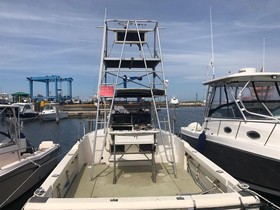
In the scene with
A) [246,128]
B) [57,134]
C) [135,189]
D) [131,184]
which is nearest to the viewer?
[135,189]

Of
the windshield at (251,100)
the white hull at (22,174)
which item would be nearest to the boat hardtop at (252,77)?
the windshield at (251,100)

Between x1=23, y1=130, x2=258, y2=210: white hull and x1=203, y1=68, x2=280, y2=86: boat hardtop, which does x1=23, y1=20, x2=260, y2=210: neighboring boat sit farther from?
x1=203, y1=68, x2=280, y2=86: boat hardtop

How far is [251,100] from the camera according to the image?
887cm

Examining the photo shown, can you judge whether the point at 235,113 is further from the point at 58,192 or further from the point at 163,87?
the point at 58,192

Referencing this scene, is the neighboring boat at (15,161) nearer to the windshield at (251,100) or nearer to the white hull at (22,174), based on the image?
the white hull at (22,174)

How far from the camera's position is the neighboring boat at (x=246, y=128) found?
287 inches

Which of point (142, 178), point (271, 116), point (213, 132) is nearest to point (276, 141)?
point (271, 116)

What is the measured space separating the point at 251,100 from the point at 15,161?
7212 mm

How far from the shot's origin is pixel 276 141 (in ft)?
24.1

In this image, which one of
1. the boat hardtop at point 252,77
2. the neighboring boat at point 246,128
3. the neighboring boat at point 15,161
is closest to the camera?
the neighboring boat at point 246,128

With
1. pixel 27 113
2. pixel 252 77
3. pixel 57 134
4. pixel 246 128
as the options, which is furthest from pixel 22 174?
pixel 27 113

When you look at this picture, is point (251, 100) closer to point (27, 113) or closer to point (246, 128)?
point (246, 128)

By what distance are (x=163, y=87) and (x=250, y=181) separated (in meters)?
3.31

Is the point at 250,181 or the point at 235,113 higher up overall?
the point at 235,113
